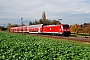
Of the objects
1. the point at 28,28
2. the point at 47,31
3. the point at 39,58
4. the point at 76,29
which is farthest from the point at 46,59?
the point at 76,29

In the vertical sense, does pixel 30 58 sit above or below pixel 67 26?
below

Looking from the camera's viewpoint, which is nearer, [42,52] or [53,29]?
[42,52]

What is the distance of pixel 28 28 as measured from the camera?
245 ft

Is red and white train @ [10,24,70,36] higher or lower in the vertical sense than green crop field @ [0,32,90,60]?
higher

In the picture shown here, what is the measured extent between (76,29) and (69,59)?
7971 centimetres

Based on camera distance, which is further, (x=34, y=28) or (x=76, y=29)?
(x=76, y=29)

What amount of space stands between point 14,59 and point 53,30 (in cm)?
4081

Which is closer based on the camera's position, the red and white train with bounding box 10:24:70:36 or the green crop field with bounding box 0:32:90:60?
the green crop field with bounding box 0:32:90:60

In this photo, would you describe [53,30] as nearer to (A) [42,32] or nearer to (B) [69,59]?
(A) [42,32]

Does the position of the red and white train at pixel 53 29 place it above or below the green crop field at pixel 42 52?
above

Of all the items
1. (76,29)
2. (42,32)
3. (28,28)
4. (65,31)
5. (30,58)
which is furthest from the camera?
(76,29)

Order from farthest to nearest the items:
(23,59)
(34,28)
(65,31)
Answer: (34,28) < (65,31) < (23,59)

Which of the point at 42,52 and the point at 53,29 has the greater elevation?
the point at 53,29

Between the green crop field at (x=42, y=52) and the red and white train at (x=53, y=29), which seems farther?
the red and white train at (x=53, y=29)
